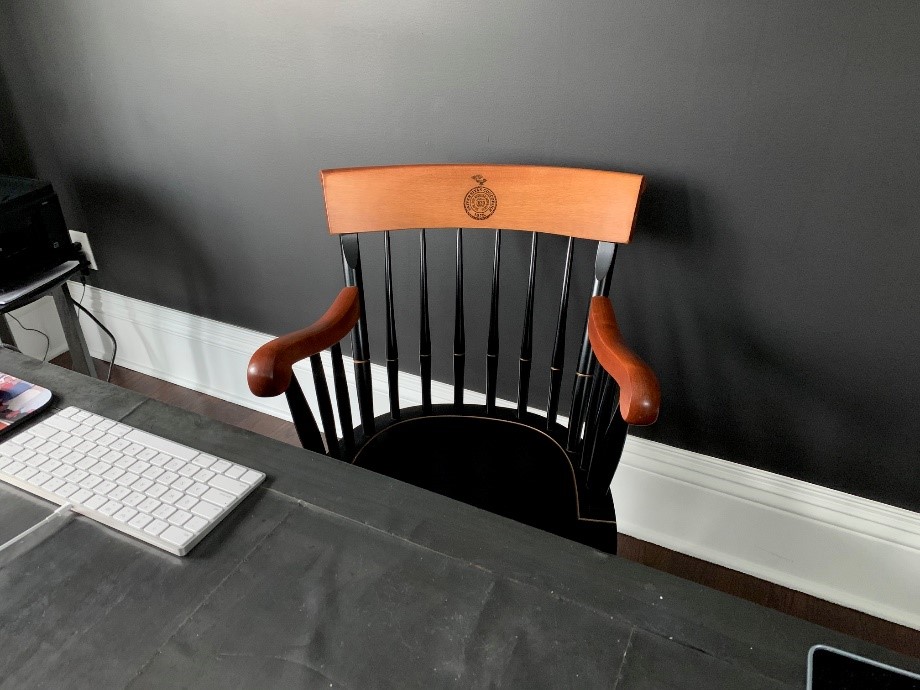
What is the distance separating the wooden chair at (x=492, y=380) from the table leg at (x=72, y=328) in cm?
96

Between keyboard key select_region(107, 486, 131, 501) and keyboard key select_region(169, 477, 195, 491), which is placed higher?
keyboard key select_region(107, 486, 131, 501)

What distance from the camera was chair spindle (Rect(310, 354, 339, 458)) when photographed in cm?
93

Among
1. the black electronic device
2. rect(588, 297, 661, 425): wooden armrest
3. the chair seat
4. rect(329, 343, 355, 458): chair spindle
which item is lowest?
the chair seat

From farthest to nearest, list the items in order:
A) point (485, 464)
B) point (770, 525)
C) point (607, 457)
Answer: point (770, 525)
point (485, 464)
point (607, 457)

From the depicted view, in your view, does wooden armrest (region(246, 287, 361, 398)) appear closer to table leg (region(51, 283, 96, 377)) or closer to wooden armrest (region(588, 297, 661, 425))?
wooden armrest (region(588, 297, 661, 425))

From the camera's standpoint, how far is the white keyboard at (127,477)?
595 millimetres

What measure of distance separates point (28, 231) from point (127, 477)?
1096 millimetres

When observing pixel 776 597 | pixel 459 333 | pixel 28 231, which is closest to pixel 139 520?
pixel 459 333

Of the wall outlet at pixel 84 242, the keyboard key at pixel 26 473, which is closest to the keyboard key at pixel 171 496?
the keyboard key at pixel 26 473

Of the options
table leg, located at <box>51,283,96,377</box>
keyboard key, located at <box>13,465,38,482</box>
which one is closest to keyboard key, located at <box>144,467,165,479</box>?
keyboard key, located at <box>13,465,38,482</box>

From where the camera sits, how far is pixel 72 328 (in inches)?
67.2

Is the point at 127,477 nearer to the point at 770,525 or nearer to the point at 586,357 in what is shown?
the point at 586,357

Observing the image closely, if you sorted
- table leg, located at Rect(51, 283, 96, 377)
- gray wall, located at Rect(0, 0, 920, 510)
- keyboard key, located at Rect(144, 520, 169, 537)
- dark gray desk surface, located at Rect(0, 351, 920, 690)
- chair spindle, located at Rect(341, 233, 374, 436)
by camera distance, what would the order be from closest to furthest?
dark gray desk surface, located at Rect(0, 351, 920, 690)
keyboard key, located at Rect(144, 520, 169, 537)
gray wall, located at Rect(0, 0, 920, 510)
chair spindle, located at Rect(341, 233, 374, 436)
table leg, located at Rect(51, 283, 96, 377)

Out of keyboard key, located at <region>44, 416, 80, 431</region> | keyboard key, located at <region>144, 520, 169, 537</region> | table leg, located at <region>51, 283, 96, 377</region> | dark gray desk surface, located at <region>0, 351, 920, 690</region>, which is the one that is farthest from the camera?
table leg, located at <region>51, 283, 96, 377</region>
